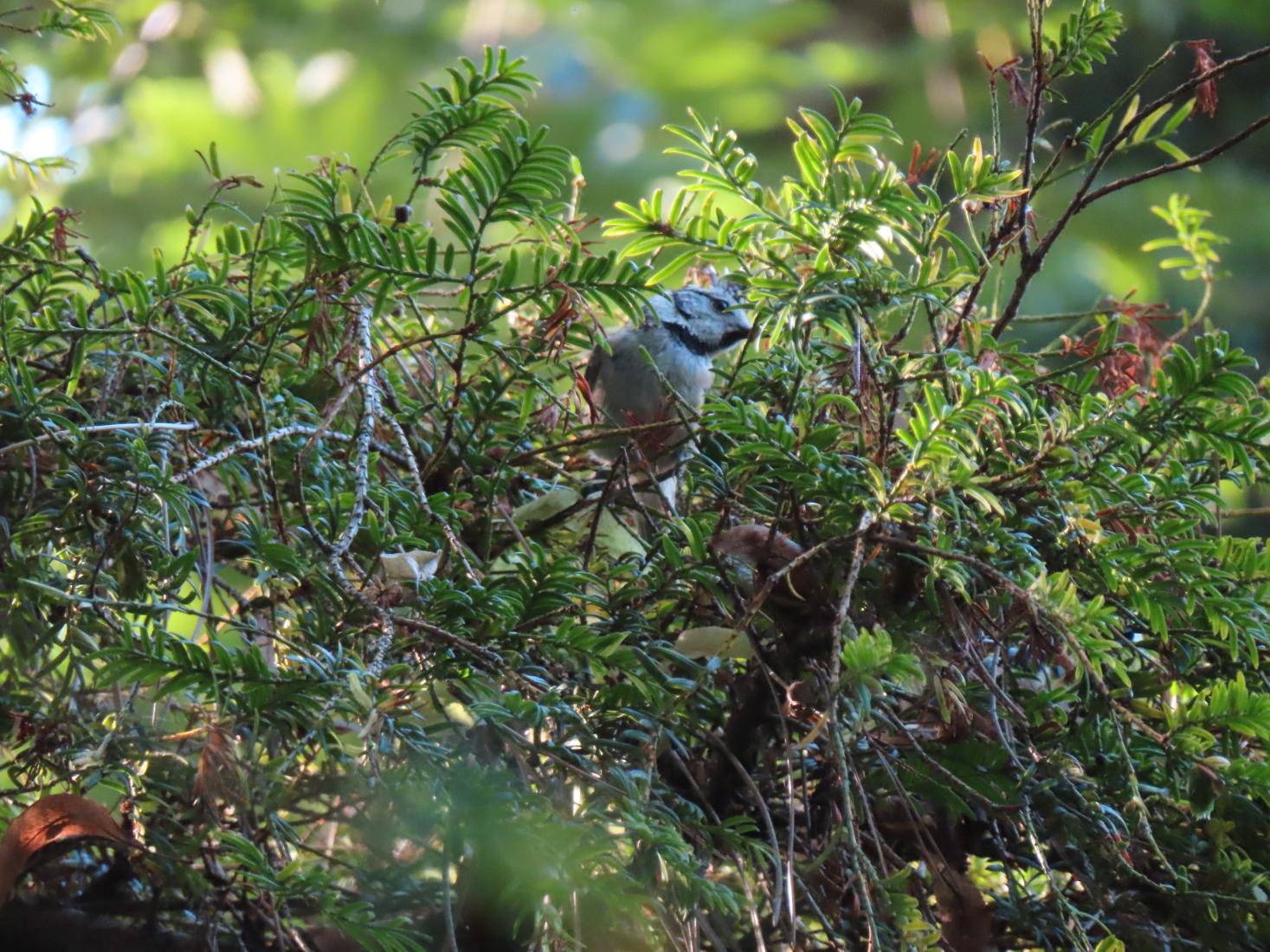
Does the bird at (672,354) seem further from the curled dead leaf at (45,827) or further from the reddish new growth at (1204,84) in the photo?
the curled dead leaf at (45,827)

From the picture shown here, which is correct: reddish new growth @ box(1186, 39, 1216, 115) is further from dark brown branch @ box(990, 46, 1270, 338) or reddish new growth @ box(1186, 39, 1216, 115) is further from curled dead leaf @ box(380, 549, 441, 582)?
curled dead leaf @ box(380, 549, 441, 582)

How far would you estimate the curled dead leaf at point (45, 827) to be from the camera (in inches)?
27.3

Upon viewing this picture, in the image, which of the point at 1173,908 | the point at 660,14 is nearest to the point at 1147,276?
the point at 660,14

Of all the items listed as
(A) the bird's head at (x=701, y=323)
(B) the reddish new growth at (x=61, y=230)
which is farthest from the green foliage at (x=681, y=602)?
(A) the bird's head at (x=701, y=323)

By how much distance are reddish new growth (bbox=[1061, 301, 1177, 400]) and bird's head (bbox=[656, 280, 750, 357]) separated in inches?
18.3

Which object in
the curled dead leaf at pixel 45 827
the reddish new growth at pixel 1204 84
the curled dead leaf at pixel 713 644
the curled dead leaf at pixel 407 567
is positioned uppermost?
the reddish new growth at pixel 1204 84

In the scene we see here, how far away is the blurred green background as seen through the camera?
121 inches

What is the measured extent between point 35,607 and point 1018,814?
2.07ft

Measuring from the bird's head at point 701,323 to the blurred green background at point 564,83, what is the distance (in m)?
1.55

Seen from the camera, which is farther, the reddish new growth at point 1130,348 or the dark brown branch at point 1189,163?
the reddish new growth at point 1130,348

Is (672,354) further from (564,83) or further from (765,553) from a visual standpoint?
(564,83)

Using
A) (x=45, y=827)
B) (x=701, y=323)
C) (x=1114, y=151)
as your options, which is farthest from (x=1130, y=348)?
(x=45, y=827)

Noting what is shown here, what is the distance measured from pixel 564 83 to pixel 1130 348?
3.06 m

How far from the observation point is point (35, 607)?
75 centimetres
